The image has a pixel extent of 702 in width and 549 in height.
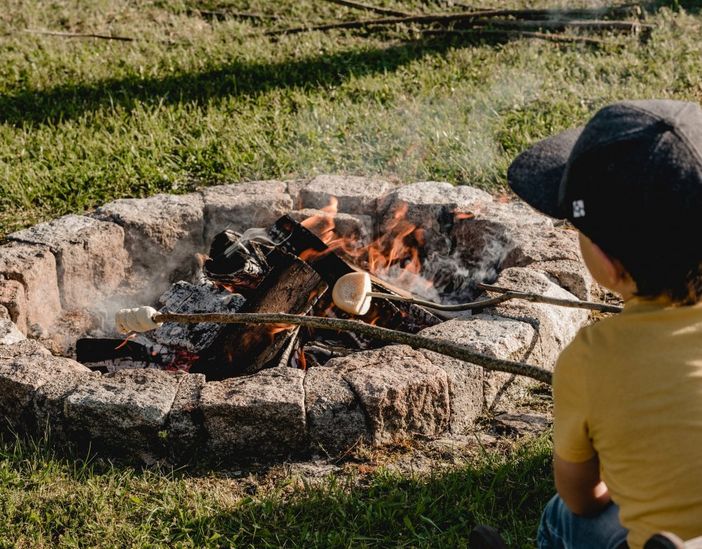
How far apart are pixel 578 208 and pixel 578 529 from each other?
783 millimetres

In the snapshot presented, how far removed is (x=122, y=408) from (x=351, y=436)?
31.2 inches

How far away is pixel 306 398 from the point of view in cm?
321

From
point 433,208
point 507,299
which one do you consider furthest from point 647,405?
point 433,208

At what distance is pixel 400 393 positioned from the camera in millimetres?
3209

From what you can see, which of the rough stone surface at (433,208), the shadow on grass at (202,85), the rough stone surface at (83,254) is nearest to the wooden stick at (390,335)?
the rough stone surface at (83,254)

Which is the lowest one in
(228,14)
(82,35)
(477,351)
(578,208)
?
(477,351)

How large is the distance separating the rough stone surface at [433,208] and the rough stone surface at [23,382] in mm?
1737

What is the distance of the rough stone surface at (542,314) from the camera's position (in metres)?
3.57

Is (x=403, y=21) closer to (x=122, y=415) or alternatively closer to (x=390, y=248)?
(x=390, y=248)

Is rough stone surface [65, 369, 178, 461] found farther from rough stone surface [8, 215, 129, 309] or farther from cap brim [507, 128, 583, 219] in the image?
cap brim [507, 128, 583, 219]

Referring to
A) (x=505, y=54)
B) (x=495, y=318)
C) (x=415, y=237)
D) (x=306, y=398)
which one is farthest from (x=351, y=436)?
(x=505, y=54)

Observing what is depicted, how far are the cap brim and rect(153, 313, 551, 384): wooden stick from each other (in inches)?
Result: 32.2

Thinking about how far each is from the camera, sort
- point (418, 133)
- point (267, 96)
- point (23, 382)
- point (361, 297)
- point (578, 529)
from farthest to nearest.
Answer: point (267, 96), point (418, 133), point (361, 297), point (23, 382), point (578, 529)

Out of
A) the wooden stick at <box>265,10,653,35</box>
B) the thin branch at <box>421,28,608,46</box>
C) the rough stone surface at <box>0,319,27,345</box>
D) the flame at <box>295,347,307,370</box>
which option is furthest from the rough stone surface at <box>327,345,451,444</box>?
the wooden stick at <box>265,10,653,35</box>
